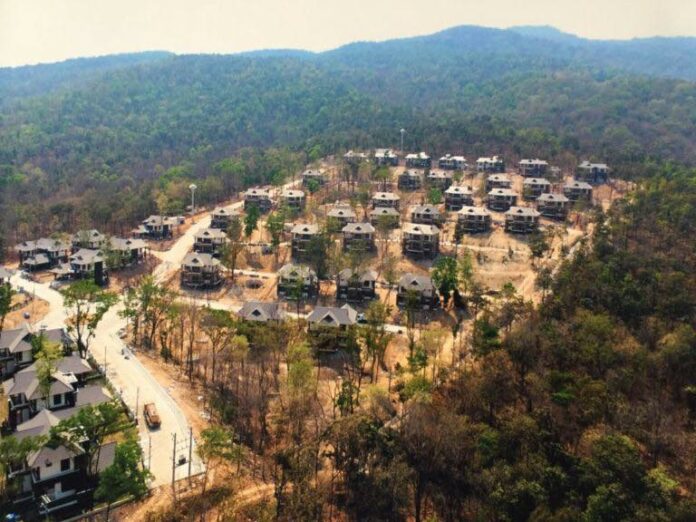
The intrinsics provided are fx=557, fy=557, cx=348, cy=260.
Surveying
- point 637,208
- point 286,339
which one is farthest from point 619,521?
point 637,208

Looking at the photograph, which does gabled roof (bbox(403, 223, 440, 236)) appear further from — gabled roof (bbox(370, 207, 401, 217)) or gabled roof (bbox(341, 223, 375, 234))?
gabled roof (bbox(370, 207, 401, 217))

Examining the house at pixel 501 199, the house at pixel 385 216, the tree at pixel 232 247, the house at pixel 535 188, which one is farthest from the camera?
the house at pixel 535 188

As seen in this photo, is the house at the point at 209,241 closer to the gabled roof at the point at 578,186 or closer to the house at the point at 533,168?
the gabled roof at the point at 578,186

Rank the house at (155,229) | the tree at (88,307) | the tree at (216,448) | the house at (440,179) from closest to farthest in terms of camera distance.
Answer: the tree at (216,448) < the tree at (88,307) < the house at (155,229) < the house at (440,179)

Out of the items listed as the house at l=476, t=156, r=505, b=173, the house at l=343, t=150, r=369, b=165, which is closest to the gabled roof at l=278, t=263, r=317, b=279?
the house at l=343, t=150, r=369, b=165

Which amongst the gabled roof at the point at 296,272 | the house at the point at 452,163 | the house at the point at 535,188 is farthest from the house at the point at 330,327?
the house at the point at 452,163
